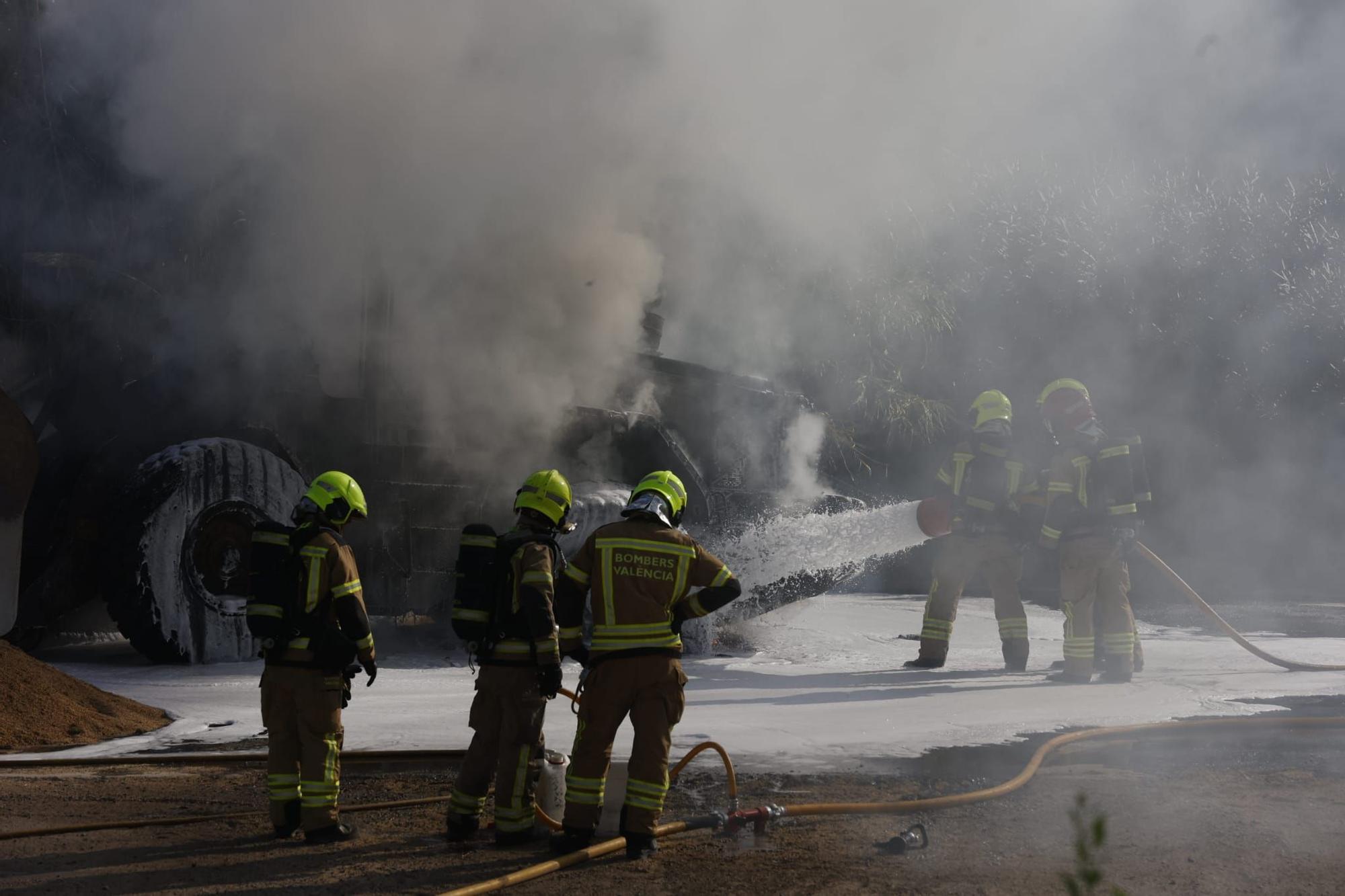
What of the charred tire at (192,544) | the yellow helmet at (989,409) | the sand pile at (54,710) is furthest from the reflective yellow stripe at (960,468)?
the sand pile at (54,710)

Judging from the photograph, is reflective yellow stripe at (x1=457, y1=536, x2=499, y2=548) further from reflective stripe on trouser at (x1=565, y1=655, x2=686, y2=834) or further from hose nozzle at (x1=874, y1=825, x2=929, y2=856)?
hose nozzle at (x1=874, y1=825, x2=929, y2=856)

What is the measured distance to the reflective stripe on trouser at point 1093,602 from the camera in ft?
25.7

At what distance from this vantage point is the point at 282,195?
8.20m

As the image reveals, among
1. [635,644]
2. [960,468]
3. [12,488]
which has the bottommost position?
[635,644]

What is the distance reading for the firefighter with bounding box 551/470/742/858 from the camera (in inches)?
156

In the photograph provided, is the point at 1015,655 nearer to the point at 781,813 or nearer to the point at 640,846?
the point at 781,813

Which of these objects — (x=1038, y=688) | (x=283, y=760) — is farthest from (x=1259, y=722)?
(x=283, y=760)

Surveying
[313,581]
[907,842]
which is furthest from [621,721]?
[313,581]

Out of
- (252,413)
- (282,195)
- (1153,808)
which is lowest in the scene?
(1153,808)

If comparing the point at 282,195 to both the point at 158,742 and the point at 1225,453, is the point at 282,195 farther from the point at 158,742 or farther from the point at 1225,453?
the point at 1225,453

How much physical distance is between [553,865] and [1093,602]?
5.27 metres

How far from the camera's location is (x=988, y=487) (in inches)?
330

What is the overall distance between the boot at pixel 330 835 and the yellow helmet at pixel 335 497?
0.94 metres

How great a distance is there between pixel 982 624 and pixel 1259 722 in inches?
233
